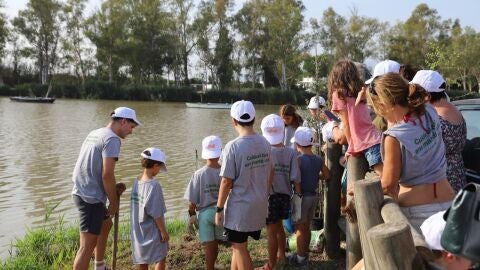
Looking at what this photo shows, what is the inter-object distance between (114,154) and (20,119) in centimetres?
2744

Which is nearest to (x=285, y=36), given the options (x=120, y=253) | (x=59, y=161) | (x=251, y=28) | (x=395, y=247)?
(x=251, y=28)

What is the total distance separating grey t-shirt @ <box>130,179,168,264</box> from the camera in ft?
15.5

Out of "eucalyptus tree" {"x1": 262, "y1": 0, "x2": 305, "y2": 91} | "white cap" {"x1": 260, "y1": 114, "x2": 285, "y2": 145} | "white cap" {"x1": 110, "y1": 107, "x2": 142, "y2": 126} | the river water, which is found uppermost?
"eucalyptus tree" {"x1": 262, "y1": 0, "x2": 305, "y2": 91}

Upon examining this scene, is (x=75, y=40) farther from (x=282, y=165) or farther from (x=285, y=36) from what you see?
(x=282, y=165)

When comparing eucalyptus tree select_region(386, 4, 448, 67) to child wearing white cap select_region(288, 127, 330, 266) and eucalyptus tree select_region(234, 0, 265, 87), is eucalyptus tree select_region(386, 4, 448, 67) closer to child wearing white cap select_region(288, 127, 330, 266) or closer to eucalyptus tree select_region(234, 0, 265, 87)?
eucalyptus tree select_region(234, 0, 265, 87)

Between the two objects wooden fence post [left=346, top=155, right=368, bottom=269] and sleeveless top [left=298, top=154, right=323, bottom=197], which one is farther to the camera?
sleeveless top [left=298, top=154, right=323, bottom=197]

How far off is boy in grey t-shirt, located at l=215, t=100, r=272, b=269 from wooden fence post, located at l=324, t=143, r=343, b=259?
0.98 meters

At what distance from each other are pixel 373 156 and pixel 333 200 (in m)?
1.31

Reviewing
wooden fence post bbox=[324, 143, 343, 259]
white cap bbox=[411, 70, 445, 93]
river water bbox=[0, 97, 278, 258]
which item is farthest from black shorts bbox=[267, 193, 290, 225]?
river water bbox=[0, 97, 278, 258]

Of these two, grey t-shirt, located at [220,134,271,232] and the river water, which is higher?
grey t-shirt, located at [220,134,271,232]

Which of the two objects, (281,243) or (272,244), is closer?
(272,244)

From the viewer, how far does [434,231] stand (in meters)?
2.17

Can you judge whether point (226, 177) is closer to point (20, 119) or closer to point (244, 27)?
point (20, 119)

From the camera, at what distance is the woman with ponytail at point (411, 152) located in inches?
113
